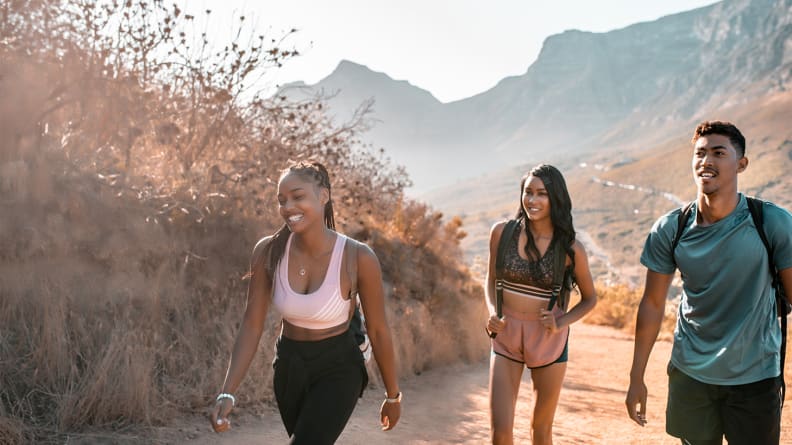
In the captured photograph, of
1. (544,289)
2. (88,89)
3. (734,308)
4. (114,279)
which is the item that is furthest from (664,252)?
(88,89)

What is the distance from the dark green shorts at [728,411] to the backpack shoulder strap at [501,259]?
1251mm

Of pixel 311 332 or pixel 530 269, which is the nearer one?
pixel 311 332

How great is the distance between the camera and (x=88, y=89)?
854 cm

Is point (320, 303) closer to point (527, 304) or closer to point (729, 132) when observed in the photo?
point (527, 304)

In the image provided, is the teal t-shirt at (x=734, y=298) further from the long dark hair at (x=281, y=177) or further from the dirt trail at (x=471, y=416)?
the dirt trail at (x=471, y=416)

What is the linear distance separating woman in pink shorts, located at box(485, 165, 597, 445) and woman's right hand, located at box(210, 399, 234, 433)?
5.48 ft

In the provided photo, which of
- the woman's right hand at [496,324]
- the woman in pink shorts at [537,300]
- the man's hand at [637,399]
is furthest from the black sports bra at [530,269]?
the man's hand at [637,399]

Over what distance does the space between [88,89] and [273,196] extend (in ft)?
8.44

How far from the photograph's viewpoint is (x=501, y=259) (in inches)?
175

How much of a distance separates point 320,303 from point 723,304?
1.84 meters

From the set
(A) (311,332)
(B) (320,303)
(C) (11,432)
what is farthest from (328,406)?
(C) (11,432)

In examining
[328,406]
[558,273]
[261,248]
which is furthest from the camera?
[558,273]

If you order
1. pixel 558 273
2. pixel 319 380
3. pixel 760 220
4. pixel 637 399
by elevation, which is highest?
pixel 760 220

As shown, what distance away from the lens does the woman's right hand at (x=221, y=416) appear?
10.3 feet
